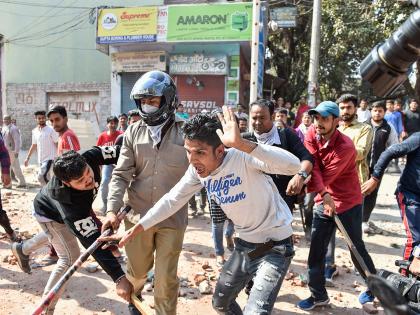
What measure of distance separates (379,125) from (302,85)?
12787 mm

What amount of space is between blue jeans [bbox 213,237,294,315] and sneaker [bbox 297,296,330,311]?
1117mm

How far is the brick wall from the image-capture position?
1553cm

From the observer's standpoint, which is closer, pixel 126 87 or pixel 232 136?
pixel 232 136

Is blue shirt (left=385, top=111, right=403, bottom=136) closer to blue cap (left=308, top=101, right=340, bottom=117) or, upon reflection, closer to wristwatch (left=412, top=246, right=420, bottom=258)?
blue cap (left=308, top=101, right=340, bottom=117)

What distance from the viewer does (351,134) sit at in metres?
4.50

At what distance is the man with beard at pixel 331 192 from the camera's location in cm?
334

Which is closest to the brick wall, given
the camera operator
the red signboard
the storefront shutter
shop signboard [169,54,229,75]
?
the storefront shutter

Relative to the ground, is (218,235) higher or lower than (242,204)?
lower

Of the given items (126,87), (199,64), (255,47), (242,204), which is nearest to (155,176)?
(242,204)

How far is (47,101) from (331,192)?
15.4 metres

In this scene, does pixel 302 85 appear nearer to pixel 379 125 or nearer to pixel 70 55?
pixel 70 55

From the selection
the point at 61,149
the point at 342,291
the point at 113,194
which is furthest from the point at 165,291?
the point at 61,149

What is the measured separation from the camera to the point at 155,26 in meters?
12.7

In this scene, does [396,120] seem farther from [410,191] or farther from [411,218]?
[411,218]
